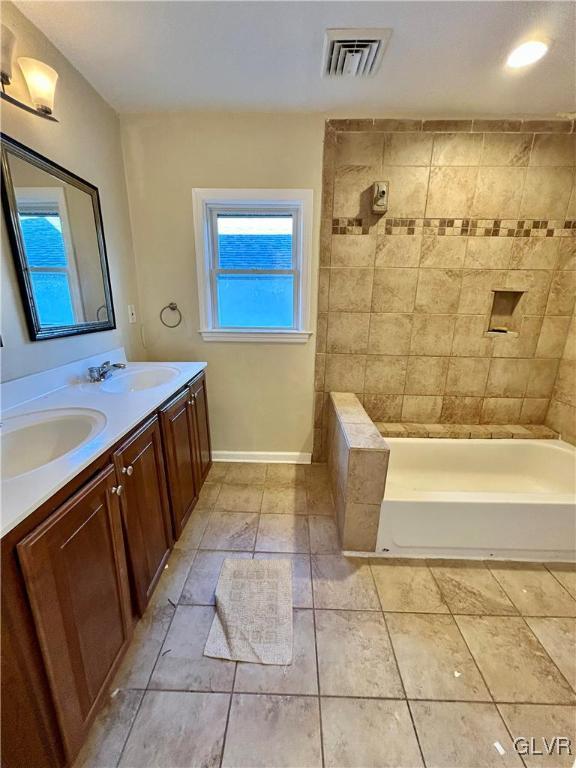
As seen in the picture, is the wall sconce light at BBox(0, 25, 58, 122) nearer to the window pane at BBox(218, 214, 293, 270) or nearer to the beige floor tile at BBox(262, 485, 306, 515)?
the window pane at BBox(218, 214, 293, 270)

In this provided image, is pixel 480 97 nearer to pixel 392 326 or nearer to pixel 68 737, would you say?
pixel 392 326

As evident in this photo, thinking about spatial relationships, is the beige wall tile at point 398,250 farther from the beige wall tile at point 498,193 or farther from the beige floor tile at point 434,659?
the beige floor tile at point 434,659

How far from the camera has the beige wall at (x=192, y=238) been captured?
2004 millimetres

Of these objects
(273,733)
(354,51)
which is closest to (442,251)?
(354,51)

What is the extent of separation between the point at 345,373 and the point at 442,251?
1105 millimetres

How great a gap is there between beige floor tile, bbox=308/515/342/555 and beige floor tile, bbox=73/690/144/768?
987 millimetres

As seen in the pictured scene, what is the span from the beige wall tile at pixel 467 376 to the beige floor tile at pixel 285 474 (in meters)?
1.35

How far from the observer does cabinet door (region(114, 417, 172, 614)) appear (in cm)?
115

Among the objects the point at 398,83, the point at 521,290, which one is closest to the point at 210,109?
the point at 398,83

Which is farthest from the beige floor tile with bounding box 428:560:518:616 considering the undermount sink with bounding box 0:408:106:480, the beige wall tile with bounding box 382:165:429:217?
the beige wall tile with bounding box 382:165:429:217

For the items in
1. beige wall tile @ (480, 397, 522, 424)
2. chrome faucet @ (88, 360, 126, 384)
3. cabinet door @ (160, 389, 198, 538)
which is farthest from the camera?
beige wall tile @ (480, 397, 522, 424)

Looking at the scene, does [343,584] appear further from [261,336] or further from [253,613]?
[261,336]

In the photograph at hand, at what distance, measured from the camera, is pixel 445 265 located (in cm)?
215

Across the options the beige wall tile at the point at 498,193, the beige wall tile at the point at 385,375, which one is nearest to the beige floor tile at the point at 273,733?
the beige wall tile at the point at 385,375
